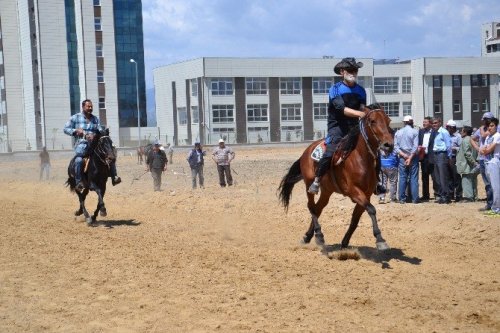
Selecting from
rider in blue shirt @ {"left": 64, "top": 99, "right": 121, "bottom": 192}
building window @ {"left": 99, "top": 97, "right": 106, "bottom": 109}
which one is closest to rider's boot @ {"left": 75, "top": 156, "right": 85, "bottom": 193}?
rider in blue shirt @ {"left": 64, "top": 99, "right": 121, "bottom": 192}

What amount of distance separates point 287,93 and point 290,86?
3.71 feet

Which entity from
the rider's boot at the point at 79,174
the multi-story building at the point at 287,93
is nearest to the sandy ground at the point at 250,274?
the rider's boot at the point at 79,174

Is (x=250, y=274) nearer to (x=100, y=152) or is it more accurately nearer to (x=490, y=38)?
(x=100, y=152)

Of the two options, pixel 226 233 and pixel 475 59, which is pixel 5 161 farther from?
pixel 475 59

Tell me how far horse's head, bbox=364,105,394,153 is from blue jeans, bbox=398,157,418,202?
588 centimetres

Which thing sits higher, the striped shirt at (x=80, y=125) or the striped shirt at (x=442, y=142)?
the striped shirt at (x=80, y=125)

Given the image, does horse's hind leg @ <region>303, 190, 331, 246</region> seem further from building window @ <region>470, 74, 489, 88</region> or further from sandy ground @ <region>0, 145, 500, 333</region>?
building window @ <region>470, 74, 489, 88</region>

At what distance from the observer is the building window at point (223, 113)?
3401 inches

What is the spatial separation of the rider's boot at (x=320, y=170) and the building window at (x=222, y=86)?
76.0 metres

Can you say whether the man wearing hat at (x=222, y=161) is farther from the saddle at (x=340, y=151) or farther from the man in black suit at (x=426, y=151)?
the saddle at (x=340, y=151)

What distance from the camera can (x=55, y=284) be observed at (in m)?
8.77

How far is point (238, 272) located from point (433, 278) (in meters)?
2.70

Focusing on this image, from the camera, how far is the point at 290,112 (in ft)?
297

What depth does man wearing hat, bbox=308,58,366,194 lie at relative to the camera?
1053cm
